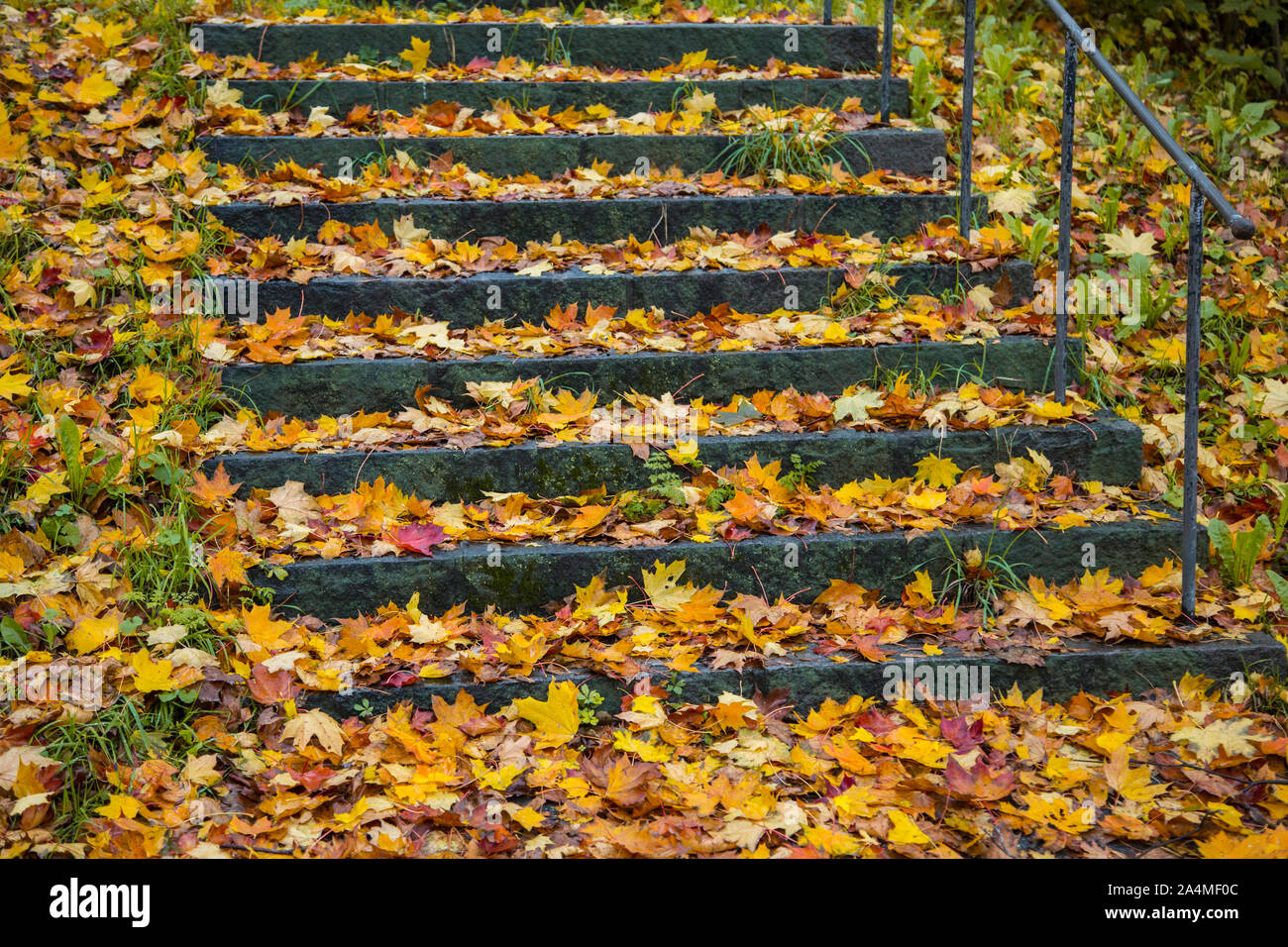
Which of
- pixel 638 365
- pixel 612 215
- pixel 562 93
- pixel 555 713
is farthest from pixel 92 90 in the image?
pixel 555 713

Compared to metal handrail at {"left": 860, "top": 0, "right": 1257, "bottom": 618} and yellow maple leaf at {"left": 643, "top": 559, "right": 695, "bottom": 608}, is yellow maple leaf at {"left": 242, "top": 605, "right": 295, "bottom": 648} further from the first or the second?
metal handrail at {"left": 860, "top": 0, "right": 1257, "bottom": 618}

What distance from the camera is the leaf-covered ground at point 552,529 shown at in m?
2.04

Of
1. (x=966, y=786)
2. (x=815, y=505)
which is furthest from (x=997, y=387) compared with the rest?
(x=966, y=786)

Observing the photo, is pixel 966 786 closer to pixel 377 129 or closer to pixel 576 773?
pixel 576 773

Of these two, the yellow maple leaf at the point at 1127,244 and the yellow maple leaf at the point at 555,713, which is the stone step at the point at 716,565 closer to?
the yellow maple leaf at the point at 555,713

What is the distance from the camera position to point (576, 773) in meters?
2.13

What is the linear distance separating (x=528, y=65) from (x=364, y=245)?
4.28 ft

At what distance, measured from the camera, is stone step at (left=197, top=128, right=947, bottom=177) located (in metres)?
3.68

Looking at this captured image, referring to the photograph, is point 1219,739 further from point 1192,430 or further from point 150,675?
point 150,675

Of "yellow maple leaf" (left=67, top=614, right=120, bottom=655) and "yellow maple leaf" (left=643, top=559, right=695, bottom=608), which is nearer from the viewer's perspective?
"yellow maple leaf" (left=67, top=614, right=120, bottom=655)

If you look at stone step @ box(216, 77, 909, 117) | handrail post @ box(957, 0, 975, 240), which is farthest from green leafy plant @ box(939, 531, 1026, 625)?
stone step @ box(216, 77, 909, 117)

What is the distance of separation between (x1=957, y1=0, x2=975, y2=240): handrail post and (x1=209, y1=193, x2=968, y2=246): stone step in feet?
0.31

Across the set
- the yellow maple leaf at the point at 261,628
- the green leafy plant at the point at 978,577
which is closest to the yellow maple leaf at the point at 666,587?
the green leafy plant at the point at 978,577

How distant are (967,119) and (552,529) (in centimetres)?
209
